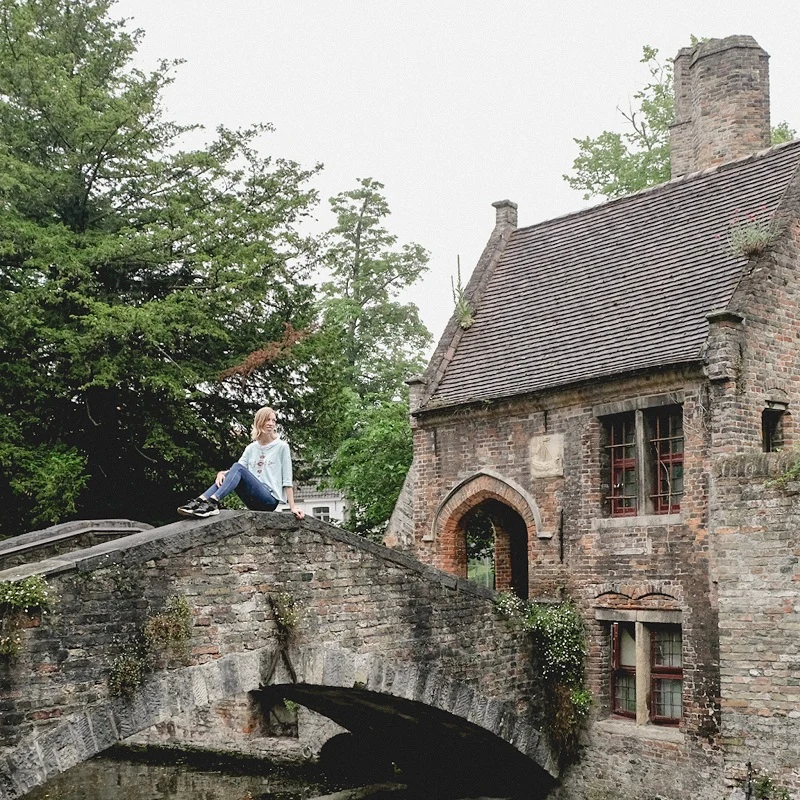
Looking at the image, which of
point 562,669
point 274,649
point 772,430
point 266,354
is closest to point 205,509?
point 274,649

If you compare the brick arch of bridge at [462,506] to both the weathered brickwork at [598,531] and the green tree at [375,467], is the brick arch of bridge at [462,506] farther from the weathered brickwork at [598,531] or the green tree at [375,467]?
the green tree at [375,467]

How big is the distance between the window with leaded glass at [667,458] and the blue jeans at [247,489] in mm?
5589

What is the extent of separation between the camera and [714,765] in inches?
552

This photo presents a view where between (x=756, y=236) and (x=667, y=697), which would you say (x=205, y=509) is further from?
(x=756, y=236)

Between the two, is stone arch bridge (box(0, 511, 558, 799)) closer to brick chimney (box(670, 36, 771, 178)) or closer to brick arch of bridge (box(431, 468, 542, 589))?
brick arch of bridge (box(431, 468, 542, 589))

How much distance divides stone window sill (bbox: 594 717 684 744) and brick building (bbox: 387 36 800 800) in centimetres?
3

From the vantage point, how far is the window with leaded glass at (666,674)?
1495cm

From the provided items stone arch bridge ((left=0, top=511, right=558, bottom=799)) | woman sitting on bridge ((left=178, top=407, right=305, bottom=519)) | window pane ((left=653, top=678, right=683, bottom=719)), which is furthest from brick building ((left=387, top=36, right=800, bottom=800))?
woman sitting on bridge ((left=178, top=407, right=305, bottom=519))

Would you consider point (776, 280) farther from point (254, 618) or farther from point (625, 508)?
point (254, 618)

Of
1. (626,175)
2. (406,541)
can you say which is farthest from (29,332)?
(626,175)

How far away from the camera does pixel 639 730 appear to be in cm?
1502

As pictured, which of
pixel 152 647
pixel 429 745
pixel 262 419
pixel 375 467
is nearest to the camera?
pixel 152 647

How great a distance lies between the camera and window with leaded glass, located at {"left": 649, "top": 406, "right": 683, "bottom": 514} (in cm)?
1509

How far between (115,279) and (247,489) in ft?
31.6
